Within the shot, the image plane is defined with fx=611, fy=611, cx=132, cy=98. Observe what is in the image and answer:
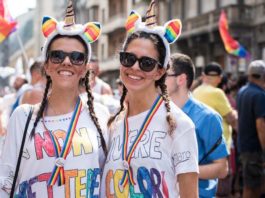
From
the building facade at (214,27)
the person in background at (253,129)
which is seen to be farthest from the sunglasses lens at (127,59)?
the building facade at (214,27)

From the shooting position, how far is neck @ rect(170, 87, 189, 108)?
4035mm

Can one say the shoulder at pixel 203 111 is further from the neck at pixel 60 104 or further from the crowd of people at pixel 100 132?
the neck at pixel 60 104

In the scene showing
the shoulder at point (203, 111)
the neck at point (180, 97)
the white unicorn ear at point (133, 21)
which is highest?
the white unicorn ear at point (133, 21)

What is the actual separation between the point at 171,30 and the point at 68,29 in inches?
21.3

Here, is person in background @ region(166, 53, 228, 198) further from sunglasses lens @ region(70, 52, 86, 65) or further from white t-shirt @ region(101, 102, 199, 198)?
white t-shirt @ region(101, 102, 199, 198)

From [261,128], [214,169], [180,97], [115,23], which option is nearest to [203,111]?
[180,97]

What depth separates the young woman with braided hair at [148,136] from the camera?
9.45 ft

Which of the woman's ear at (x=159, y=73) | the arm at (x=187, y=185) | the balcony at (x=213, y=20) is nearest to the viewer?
the arm at (x=187, y=185)

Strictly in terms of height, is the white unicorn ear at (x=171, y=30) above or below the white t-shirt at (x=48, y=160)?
above

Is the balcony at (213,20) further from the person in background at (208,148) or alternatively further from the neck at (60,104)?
the neck at (60,104)

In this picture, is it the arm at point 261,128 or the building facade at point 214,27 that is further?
the building facade at point 214,27

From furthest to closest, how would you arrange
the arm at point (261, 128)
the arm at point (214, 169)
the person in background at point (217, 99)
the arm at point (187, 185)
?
the arm at point (261, 128), the person in background at point (217, 99), the arm at point (214, 169), the arm at point (187, 185)

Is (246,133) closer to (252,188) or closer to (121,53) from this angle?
(252,188)

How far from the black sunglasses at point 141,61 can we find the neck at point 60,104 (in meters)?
0.36
